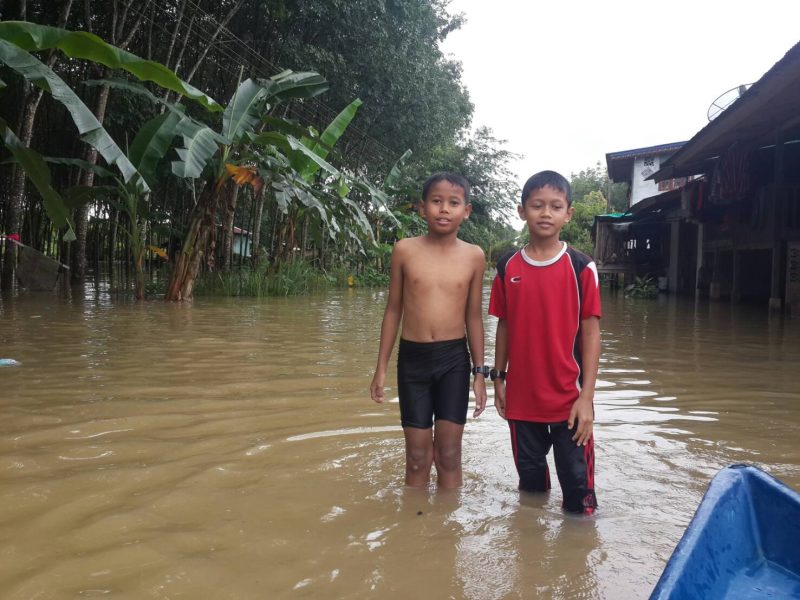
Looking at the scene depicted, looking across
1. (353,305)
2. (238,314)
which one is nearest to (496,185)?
(353,305)

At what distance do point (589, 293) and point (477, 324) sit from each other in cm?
50

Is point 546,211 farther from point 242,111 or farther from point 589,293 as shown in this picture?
point 242,111

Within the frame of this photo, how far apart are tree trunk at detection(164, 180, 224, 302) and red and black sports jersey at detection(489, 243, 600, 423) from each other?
8784 millimetres

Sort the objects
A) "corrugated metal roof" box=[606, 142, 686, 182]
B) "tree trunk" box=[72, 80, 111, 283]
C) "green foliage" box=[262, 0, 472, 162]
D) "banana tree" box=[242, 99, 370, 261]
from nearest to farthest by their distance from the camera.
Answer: "banana tree" box=[242, 99, 370, 261] < "tree trunk" box=[72, 80, 111, 283] < "green foliage" box=[262, 0, 472, 162] < "corrugated metal roof" box=[606, 142, 686, 182]

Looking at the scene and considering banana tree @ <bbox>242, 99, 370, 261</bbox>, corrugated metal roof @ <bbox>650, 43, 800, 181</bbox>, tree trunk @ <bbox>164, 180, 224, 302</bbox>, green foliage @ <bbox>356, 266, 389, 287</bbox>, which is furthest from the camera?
green foliage @ <bbox>356, 266, 389, 287</bbox>

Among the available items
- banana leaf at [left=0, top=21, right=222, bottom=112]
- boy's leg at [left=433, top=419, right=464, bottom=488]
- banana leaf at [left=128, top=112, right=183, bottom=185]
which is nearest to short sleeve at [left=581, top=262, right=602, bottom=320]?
boy's leg at [left=433, top=419, right=464, bottom=488]

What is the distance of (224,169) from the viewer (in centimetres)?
1011

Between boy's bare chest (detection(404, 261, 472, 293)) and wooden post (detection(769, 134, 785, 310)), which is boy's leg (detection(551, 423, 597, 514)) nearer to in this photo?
boy's bare chest (detection(404, 261, 472, 293))

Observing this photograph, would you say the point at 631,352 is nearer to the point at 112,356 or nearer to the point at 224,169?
the point at 112,356

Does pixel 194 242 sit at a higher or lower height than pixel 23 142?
lower

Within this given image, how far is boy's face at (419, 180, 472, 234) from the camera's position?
8.52 feet

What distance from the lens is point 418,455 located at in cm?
258

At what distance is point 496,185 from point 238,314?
23.8 metres

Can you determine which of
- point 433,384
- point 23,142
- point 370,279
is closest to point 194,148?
point 23,142
